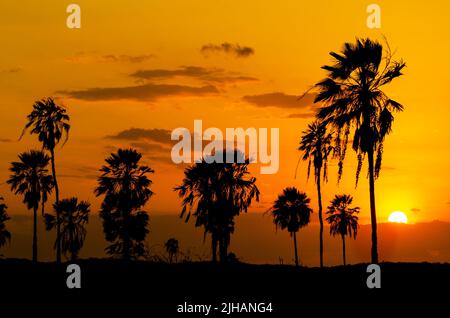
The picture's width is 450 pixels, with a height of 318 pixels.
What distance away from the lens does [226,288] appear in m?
31.6

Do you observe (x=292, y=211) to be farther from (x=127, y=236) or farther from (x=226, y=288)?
(x=226, y=288)

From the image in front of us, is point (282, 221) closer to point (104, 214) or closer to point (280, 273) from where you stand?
point (104, 214)

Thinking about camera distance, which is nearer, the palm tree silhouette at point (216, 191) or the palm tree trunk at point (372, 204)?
the palm tree trunk at point (372, 204)

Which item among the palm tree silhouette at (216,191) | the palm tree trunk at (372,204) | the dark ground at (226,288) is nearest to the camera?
the dark ground at (226,288)

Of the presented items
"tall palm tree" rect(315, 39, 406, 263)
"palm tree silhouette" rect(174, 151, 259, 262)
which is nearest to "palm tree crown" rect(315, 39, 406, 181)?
"tall palm tree" rect(315, 39, 406, 263)

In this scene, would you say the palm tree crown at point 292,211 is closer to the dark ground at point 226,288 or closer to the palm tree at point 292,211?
the palm tree at point 292,211

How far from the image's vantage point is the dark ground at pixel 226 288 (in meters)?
29.2

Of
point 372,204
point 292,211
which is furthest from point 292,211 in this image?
point 372,204

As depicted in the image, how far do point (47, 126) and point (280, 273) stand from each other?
39.2 metres

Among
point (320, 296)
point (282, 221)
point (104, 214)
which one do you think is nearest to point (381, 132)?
point (320, 296)

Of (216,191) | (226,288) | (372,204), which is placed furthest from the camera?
(216,191)

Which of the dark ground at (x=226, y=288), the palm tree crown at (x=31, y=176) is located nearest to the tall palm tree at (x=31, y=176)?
the palm tree crown at (x=31, y=176)

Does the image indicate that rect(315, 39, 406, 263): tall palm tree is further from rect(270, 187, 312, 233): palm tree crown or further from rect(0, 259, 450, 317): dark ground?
rect(270, 187, 312, 233): palm tree crown
